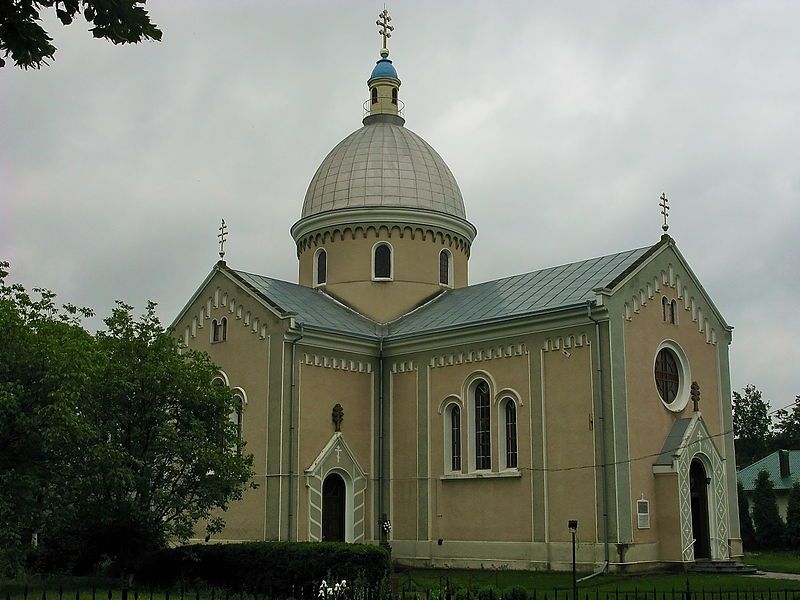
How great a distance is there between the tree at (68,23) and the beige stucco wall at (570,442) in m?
22.0

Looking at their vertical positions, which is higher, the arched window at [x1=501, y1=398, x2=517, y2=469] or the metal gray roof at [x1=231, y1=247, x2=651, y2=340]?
the metal gray roof at [x1=231, y1=247, x2=651, y2=340]

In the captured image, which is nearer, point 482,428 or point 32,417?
point 32,417

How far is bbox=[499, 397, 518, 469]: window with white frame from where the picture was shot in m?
28.9

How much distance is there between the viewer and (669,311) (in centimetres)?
2939

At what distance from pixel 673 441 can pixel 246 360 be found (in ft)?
45.0

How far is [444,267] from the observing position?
36.8 meters

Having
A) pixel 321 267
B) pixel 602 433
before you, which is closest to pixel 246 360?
pixel 321 267

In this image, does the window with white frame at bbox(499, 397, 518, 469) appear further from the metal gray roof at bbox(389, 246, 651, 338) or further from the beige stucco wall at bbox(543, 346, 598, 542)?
the metal gray roof at bbox(389, 246, 651, 338)

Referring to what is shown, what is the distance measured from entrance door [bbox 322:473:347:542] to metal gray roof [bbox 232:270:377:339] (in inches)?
194

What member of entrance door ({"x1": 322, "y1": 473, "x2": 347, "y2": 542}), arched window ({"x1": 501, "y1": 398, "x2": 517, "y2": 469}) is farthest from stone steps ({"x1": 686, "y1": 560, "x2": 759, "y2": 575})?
entrance door ({"x1": 322, "y1": 473, "x2": 347, "y2": 542})

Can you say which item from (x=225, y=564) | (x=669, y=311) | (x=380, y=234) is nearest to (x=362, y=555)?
(x=225, y=564)

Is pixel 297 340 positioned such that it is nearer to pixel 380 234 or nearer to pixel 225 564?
pixel 380 234

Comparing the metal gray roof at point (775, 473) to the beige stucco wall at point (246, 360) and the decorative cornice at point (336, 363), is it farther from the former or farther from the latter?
the beige stucco wall at point (246, 360)

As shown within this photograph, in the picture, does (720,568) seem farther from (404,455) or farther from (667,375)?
(404,455)
